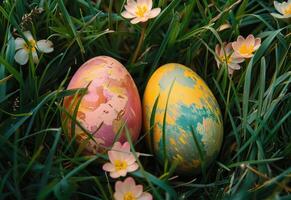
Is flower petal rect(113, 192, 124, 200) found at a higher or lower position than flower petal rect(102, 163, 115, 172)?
lower

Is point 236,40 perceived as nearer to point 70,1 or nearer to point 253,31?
point 253,31

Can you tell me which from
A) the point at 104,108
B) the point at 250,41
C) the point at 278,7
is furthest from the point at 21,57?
the point at 278,7

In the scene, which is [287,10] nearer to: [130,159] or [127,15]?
[127,15]

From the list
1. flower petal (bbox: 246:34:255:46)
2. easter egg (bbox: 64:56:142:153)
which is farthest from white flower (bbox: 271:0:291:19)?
easter egg (bbox: 64:56:142:153)

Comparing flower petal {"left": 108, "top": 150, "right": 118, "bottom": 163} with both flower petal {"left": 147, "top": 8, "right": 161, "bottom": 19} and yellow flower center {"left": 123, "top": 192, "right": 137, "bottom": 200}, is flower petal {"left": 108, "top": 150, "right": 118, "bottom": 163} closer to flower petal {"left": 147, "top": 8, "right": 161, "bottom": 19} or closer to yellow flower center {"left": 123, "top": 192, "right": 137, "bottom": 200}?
yellow flower center {"left": 123, "top": 192, "right": 137, "bottom": 200}

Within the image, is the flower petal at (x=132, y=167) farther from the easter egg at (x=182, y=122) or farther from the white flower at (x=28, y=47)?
the white flower at (x=28, y=47)

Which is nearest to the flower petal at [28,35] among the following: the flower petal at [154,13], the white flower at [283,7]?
the flower petal at [154,13]
